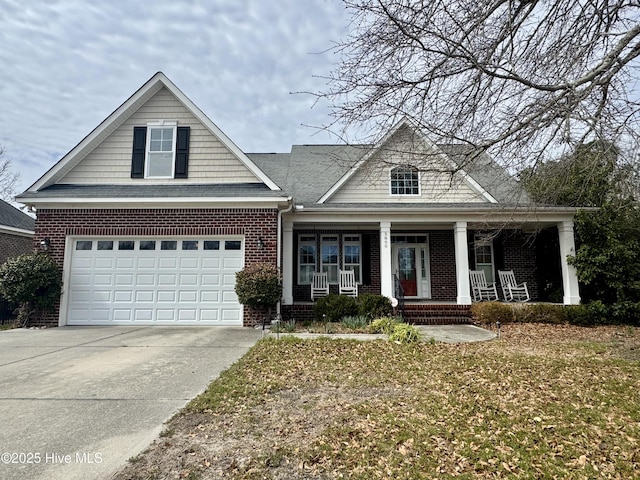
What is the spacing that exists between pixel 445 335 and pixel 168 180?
8.72m

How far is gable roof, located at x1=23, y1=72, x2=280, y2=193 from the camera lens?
1084 centimetres

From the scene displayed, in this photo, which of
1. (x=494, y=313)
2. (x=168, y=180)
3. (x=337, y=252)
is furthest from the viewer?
(x=337, y=252)

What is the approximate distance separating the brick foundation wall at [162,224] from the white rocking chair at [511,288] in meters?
8.34

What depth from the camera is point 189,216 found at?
1038 cm

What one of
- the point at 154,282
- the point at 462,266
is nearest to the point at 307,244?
the point at 462,266

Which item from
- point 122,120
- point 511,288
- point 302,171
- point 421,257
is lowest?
point 511,288

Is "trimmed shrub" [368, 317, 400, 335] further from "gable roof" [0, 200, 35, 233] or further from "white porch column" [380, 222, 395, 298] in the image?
"gable roof" [0, 200, 35, 233]

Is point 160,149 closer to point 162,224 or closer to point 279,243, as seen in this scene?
point 162,224

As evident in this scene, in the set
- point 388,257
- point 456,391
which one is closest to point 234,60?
point 456,391

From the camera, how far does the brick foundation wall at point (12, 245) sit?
15.3 m

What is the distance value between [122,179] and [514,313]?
12104 millimetres

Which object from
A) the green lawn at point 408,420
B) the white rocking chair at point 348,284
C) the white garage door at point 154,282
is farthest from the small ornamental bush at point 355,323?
the white rocking chair at point 348,284

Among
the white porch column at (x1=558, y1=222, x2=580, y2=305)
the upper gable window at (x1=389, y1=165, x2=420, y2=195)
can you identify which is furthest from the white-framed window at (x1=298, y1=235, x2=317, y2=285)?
the white porch column at (x1=558, y1=222, x2=580, y2=305)

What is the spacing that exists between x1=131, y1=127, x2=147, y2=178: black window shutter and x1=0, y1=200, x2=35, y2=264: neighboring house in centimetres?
843
